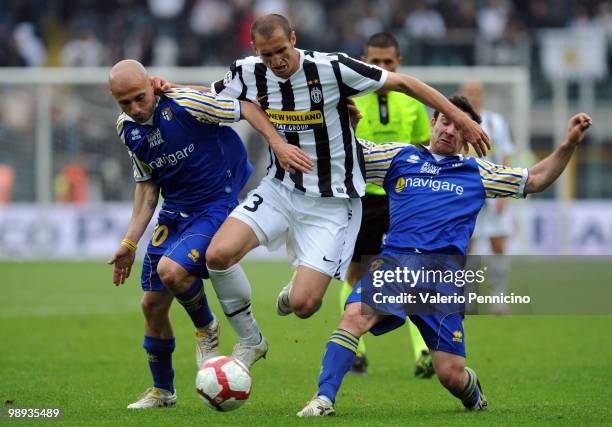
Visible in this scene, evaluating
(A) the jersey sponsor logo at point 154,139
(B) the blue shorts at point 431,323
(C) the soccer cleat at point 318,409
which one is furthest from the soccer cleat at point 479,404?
(A) the jersey sponsor logo at point 154,139

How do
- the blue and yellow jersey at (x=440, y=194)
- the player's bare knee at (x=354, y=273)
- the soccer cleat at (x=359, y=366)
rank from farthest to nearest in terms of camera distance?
1. the player's bare knee at (x=354, y=273)
2. the soccer cleat at (x=359, y=366)
3. the blue and yellow jersey at (x=440, y=194)

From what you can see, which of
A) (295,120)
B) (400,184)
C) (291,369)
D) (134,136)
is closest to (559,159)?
(400,184)

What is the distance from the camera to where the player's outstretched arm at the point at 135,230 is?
7.30m

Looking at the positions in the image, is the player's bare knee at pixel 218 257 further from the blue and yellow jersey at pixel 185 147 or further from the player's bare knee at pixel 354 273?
the player's bare knee at pixel 354 273

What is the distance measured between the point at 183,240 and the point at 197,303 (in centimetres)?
43

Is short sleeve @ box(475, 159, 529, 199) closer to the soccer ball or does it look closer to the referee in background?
the soccer ball

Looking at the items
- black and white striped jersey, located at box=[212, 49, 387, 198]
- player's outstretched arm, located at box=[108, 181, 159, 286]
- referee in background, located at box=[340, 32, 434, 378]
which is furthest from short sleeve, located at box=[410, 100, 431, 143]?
player's outstretched arm, located at box=[108, 181, 159, 286]

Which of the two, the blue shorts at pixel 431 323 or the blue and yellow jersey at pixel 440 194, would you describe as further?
the blue and yellow jersey at pixel 440 194

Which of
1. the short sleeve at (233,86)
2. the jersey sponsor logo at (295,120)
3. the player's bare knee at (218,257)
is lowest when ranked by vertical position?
the player's bare knee at (218,257)

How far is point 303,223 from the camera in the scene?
24.3 ft

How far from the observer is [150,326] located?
7480 millimetres

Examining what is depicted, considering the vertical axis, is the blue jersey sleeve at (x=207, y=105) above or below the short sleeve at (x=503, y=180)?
above

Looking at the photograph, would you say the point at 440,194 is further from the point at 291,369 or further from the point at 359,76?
the point at 291,369

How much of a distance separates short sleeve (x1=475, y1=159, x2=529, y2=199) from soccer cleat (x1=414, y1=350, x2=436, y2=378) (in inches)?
89.8
